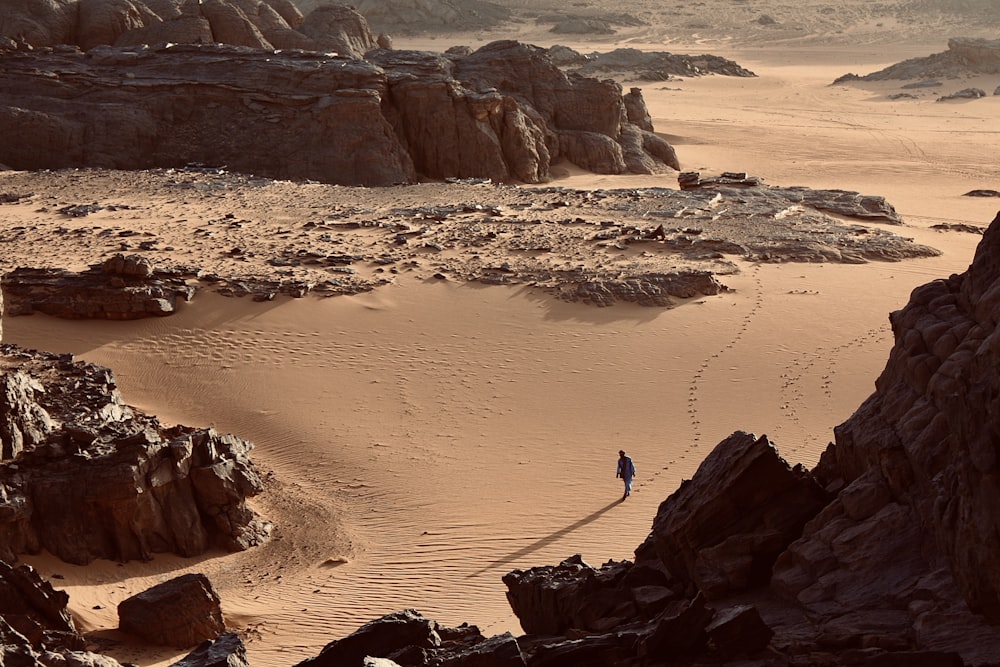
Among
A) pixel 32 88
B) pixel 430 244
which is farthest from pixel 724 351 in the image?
pixel 32 88

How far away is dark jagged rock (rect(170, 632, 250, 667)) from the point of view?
904 cm

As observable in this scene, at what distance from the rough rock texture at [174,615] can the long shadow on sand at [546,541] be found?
3366 mm

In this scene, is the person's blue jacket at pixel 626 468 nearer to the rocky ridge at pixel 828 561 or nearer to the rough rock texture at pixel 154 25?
the rocky ridge at pixel 828 561

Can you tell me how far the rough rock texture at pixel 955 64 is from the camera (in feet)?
215

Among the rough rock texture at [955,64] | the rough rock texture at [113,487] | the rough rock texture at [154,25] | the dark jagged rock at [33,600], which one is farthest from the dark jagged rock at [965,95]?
the dark jagged rock at [33,600]

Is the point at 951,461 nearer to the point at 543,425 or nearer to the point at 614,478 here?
the point at 614,478

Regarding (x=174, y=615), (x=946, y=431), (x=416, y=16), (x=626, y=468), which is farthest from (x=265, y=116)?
(x=416, y=16)

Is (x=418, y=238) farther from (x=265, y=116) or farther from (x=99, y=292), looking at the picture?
(x=265, y=116)

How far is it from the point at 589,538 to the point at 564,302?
8.94 m

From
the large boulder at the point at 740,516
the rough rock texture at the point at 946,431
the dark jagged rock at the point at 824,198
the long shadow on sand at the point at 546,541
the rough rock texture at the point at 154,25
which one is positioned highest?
the rough rock texture at the point at 154,25

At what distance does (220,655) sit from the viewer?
362 inches

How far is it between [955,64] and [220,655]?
65.3 m

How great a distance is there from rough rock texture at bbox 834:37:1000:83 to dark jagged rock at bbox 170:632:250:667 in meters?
62.4

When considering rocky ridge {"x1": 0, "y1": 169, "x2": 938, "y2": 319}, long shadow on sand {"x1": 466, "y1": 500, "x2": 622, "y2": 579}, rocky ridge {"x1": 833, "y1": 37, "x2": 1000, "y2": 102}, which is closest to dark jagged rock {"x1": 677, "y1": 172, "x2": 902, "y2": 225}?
rocky ridge {"x1": 0, "y1": 169, "x2": 938, "y2": 319}
